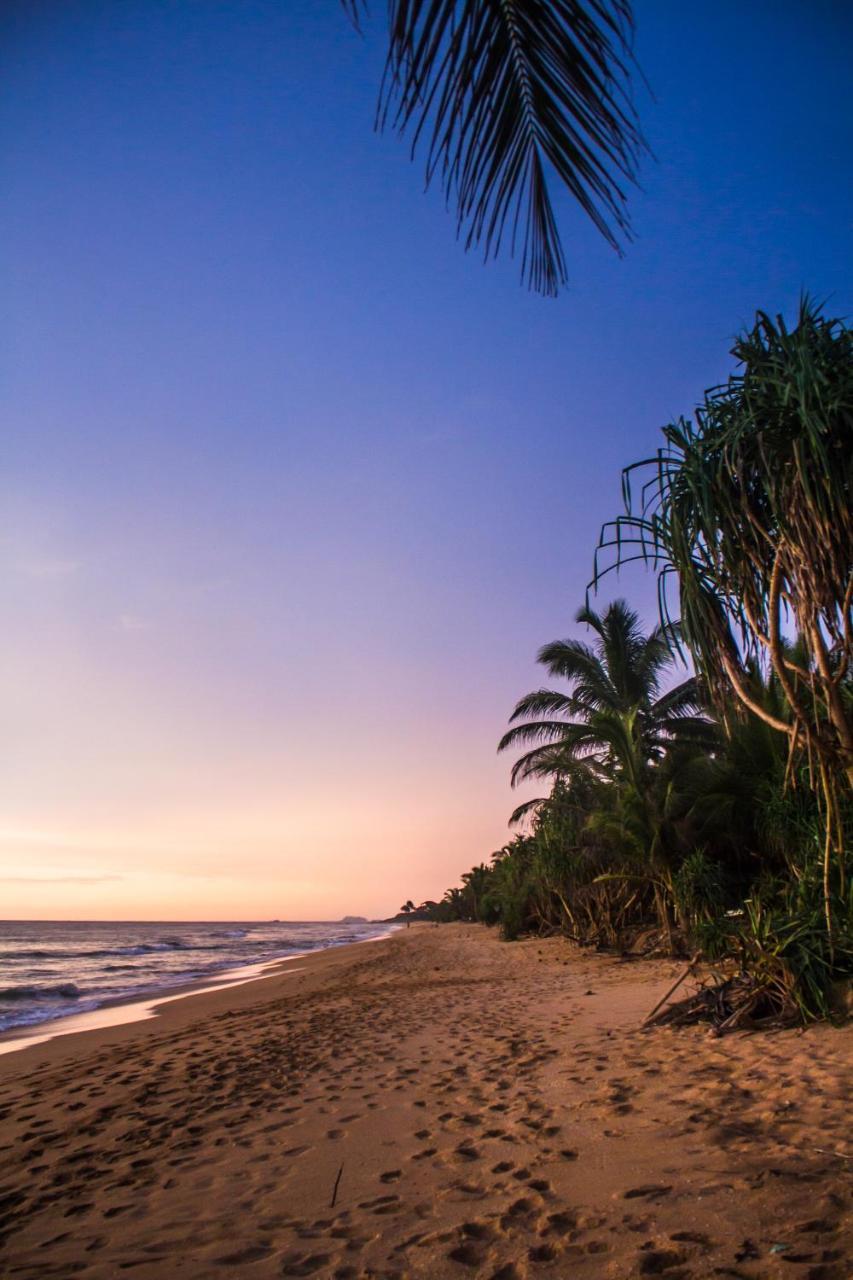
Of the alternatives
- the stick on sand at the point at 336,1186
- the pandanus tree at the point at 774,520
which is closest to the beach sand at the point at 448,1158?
the stick on sand at the point at 336,1186

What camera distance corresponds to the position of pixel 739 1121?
3645 millimetres

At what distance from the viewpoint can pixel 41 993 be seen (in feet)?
61.5

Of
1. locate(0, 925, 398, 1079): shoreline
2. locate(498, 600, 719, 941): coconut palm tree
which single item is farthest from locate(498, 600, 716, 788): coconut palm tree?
locate(0, 925, 398, 1079): shoreline

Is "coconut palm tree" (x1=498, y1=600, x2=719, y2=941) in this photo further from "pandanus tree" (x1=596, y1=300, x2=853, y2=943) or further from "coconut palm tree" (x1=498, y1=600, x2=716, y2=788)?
"pandanus tree" (x1=596, y1=300, x2=853, y2=943)

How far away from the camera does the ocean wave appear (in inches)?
706

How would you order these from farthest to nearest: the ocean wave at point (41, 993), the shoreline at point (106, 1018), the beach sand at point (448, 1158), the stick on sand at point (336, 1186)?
the ocean wave at point (41, 993), the shoreline at point (106, 1018), the stick on sand at point (336, 1186), the beach sand at point (448, 1158)

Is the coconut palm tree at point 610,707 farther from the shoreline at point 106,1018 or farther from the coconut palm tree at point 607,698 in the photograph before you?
the shoreline at point 106,1018

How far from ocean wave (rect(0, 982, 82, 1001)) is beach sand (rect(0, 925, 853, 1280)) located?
13.0m

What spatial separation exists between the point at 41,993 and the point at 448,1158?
786 inches

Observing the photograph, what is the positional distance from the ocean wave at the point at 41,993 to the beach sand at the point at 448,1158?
1298 cm

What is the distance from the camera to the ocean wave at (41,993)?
17.9m

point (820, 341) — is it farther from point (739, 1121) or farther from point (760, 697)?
point (760, 697)

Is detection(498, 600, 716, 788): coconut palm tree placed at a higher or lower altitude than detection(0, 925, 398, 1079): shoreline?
higher

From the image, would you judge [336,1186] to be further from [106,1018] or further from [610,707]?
[610,707]
